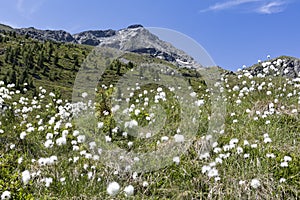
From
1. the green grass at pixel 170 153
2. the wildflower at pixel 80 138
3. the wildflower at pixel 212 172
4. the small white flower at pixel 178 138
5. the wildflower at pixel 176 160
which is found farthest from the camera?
the wildflower at pixel 80 138

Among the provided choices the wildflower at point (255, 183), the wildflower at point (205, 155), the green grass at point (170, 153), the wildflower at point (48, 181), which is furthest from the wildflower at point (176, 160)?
the wildflower at point (48, 181)

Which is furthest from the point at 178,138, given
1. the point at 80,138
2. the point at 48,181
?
the point at 48,181

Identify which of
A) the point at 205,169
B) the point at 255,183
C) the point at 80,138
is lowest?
the point at 255,183

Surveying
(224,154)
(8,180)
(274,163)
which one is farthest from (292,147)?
(8,180)

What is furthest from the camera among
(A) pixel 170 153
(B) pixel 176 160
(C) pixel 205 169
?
(A) pixel 170 153

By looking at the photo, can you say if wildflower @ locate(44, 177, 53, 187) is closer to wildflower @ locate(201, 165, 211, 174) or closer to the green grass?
the green grass

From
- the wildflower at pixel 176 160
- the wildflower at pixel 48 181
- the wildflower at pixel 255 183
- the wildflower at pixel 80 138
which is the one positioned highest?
the wildflower at pixel 80 138

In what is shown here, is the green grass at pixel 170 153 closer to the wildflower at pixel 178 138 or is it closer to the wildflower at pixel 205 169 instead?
the wildflower at pixel 205 169

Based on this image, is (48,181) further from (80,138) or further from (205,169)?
(205,169)

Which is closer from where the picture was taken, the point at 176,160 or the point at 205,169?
the point at 205,169

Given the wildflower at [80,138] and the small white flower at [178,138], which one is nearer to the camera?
the small white flower at [178,138]

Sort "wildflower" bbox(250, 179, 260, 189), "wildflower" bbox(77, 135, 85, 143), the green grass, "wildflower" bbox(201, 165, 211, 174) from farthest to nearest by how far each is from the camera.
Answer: "wildflower" bbox(77, 135, 85, 143) → "wildflower" bbox(201, 165, 211, 174) → the green grass → "wildflower" bbox(250, 179, 260, 189)

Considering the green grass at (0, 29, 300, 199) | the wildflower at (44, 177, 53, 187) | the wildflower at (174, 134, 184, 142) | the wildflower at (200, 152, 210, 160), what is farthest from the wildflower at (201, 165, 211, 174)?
the wildflower at (44, 177, 53, 187)

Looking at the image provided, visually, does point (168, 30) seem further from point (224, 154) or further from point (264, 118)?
point (224, 154)
